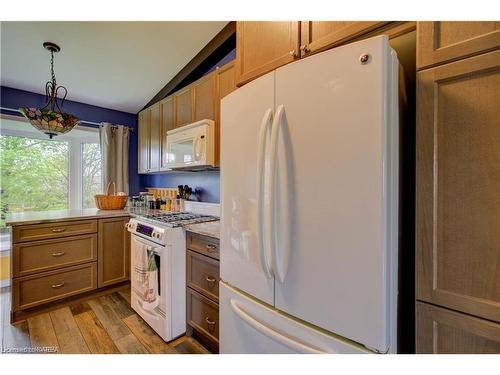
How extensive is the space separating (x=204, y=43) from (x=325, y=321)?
2334mm

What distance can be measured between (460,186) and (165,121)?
2624mm

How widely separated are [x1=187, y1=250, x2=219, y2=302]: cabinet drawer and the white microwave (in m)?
0.77

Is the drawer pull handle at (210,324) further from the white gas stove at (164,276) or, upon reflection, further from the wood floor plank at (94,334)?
the wood floor plank at (94,334)

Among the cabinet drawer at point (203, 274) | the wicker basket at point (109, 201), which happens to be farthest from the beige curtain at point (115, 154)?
the cabinet drawer at point (203, 274)

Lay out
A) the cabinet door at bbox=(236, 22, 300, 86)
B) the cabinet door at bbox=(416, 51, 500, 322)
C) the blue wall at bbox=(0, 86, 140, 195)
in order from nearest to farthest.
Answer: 1. the cabinet door at bbox=(416, 51, 500, 322)
2. the cabinet door at bbox=(236, 22, 300, 86)
3. the blue wall at bbox=(0, 86, 140, 195)

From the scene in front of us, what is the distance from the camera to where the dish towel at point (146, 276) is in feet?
5.68

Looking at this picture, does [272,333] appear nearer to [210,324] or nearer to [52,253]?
[210,324]

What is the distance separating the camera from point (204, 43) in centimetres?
209

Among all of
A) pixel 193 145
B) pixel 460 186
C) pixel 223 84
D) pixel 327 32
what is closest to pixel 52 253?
pixel 193 145

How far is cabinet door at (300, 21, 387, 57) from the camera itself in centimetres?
88

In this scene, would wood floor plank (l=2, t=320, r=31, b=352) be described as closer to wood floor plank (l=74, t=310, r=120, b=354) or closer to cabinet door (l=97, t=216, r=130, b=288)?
wood floor plank (l=74, t=310, r=120, b=354)

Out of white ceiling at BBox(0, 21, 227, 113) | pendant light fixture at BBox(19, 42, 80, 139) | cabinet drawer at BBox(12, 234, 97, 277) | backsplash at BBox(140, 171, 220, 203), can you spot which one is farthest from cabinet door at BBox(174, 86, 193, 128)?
cabinet drawer at BBox(12, 234, 97, 277)

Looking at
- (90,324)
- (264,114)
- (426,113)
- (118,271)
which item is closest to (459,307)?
(426,113)

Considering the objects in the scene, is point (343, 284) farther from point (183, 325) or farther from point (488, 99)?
point (183, 325)
